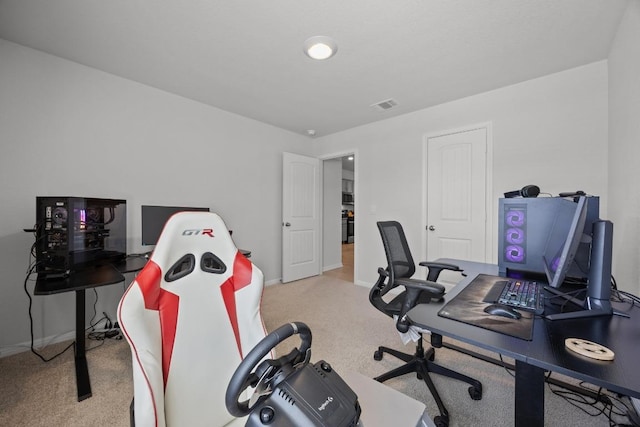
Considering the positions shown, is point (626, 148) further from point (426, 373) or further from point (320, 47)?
point (320, 47)

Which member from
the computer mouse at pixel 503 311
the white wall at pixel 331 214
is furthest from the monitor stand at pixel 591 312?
the white wall at pixel 331 214

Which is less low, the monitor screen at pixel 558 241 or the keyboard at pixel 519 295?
the monitor screen at pixel 558 241

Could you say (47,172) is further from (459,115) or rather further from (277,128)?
(459,115)

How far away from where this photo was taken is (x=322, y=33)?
6.33 ft

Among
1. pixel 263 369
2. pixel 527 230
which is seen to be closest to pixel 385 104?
pixel 527 230

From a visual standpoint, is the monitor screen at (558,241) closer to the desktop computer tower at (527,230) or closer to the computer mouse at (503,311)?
the desktop computer tower at (527,230)

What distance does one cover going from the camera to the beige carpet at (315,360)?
1.45m

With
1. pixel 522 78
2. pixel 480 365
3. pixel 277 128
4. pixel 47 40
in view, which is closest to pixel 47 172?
pixel 47 40

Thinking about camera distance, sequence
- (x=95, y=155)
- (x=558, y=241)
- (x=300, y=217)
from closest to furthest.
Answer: (x=558, y=241) < (x=95, y=155) < (x=300, y=217)

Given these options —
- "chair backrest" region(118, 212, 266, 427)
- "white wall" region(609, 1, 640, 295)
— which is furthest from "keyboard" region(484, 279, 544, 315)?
"chair backrest" region(118, 212, 266, 427)

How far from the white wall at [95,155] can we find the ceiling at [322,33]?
0.68 ft

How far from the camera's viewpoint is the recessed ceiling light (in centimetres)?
198

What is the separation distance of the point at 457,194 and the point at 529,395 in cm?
261

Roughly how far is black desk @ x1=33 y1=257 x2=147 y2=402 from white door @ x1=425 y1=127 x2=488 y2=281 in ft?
10.5
